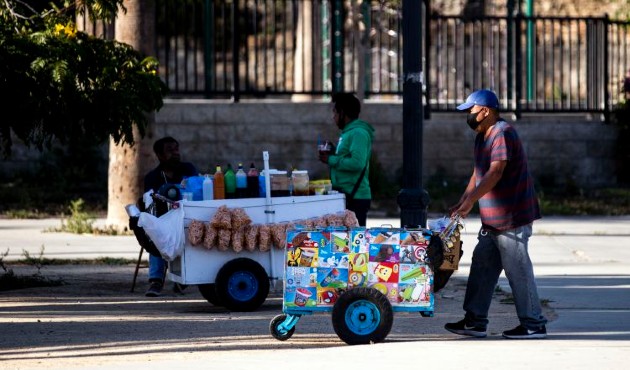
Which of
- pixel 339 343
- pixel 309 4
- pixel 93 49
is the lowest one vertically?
pixel 339 343

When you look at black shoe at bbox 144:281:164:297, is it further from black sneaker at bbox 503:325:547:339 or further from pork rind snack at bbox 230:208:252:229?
black sneaker at bbox 503:325:547:339

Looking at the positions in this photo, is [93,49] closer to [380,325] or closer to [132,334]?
[132,334]

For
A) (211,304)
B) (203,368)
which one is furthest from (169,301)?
(203,368)

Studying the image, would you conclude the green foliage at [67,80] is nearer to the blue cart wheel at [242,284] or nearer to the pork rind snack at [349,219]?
the blue cart wheel at [242,284]

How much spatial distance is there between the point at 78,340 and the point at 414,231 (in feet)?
8.03

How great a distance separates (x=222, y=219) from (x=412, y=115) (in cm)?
180

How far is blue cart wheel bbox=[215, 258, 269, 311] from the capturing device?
10914 millimetres

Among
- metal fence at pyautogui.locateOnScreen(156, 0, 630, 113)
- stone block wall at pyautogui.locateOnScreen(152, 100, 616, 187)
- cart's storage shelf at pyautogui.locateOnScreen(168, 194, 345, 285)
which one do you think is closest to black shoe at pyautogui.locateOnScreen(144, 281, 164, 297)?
cart's storage shelf at pyautogui.locateOnScreen(168, 194, 345, 285)

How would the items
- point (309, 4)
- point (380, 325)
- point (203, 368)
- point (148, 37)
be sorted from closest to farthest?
point (203, 368), point (380, 325), point (148, 37), point (309, 4)

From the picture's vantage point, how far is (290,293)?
920cm

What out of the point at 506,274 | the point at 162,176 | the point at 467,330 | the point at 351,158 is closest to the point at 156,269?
the point at 162,176

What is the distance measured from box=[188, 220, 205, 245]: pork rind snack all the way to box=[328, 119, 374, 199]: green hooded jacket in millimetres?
1471

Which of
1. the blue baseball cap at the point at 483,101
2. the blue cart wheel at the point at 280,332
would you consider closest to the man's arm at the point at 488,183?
the blue baseball cap at the point at 483,101

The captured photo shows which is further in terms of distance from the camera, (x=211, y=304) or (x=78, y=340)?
(x=211, y=304)
